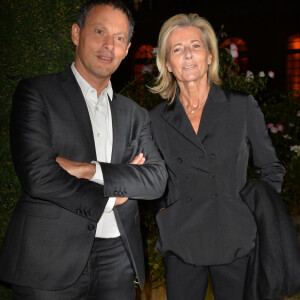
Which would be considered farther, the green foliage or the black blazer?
the green foliage

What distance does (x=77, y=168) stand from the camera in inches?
87.8

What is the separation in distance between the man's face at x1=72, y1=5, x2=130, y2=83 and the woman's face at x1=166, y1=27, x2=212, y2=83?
1.57 ft

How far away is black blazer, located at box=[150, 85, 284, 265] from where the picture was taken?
8.66 ft

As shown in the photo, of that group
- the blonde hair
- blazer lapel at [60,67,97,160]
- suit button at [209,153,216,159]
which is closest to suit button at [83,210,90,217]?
blazer lapel at [60,67,97,160]

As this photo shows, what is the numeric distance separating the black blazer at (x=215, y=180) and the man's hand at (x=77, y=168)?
2.39ft

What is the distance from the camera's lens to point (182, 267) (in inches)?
106

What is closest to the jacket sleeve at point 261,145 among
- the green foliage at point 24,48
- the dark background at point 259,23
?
the green foliage at point 24,48

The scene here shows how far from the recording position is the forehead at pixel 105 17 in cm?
244

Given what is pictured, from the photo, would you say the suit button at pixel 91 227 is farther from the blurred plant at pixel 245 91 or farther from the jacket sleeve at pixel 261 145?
the blurred plant at pixel 245 91

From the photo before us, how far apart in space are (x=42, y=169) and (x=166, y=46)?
141cm

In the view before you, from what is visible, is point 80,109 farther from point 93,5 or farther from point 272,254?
point 272,254

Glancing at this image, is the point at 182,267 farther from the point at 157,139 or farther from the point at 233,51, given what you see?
the point at 233,51

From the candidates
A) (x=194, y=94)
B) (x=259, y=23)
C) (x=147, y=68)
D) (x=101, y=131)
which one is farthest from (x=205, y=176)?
(x=259, y=23)

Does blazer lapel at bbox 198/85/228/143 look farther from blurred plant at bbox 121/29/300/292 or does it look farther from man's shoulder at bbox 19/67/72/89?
blurred plant at bbox 121/29/300/292
